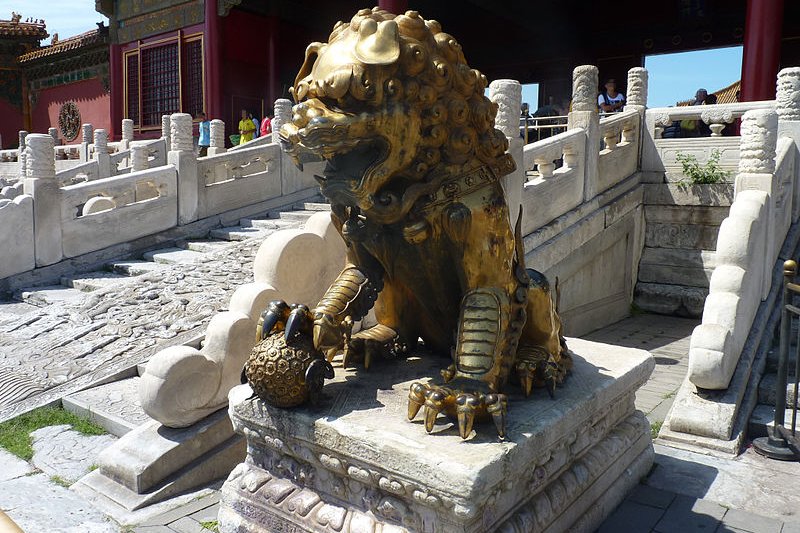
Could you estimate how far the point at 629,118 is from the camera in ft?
26.4

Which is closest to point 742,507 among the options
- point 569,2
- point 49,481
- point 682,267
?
point 49,481

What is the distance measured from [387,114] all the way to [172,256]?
6.28 m

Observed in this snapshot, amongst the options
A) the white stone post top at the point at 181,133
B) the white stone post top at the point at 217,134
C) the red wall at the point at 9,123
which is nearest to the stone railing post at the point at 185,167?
the white stone post top at the point at 181,133

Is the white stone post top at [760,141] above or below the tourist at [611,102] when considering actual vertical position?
below

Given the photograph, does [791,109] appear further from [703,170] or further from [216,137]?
[216,137]

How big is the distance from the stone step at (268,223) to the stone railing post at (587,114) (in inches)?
138

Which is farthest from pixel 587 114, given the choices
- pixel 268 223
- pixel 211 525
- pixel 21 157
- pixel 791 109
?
pixel 21 157

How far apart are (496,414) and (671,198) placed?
6.87 m

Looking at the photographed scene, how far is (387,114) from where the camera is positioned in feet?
6.16

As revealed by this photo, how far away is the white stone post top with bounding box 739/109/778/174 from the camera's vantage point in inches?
213

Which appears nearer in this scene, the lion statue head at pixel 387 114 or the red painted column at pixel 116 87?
the lion statue head at pixel 387 114

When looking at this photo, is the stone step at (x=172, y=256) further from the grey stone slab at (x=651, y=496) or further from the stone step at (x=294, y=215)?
the grey stone slab at (x=651, y=496)

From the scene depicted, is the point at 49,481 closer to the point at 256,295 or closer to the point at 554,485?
the point at 256,295

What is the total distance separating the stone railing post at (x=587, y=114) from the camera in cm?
689
